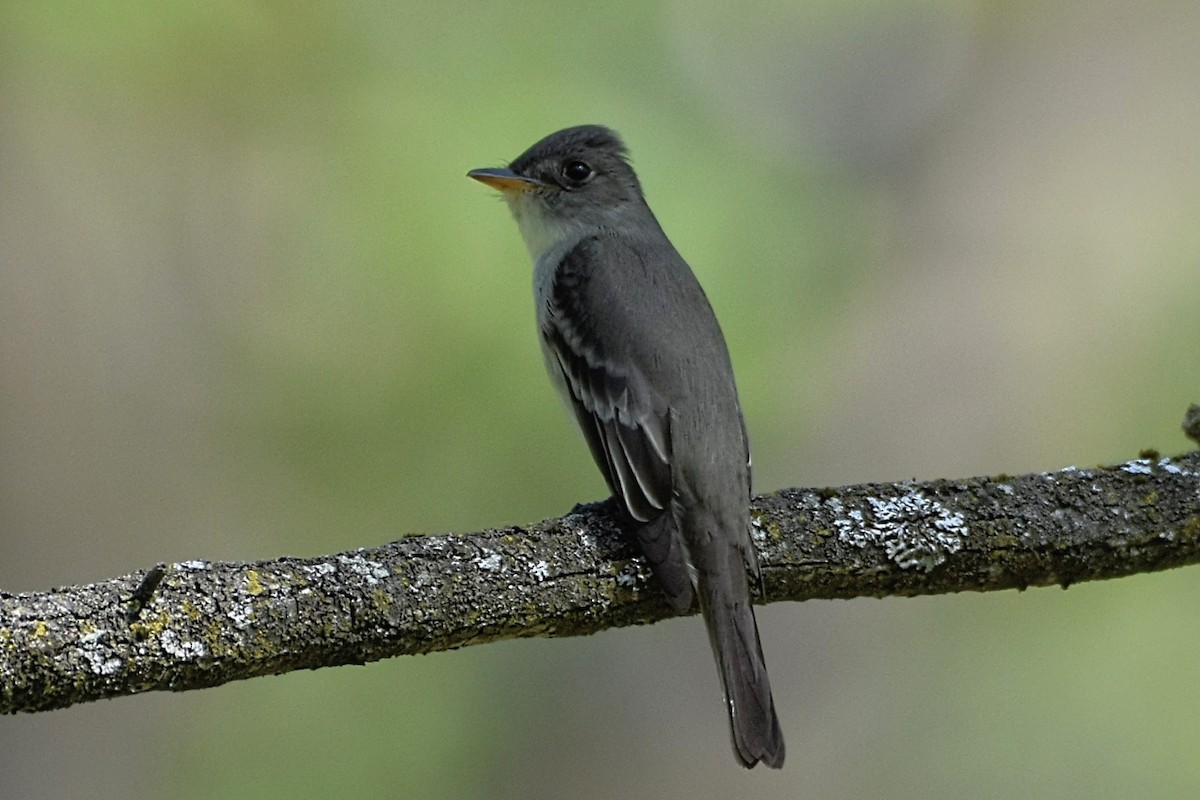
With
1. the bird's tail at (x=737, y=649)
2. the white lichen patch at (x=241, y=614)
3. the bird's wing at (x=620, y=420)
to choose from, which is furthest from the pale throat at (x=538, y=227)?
the white lichen patch at (x=241, y=614)

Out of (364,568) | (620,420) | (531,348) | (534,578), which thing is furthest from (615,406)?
(531,348)

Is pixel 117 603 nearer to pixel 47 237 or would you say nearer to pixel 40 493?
pixel 40 493

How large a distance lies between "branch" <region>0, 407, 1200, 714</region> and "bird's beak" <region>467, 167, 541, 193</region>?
2.06 metres

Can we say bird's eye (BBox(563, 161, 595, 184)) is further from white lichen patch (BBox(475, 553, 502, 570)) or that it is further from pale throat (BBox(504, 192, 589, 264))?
white lichen patch (BBox(475, 553, 502, 570))

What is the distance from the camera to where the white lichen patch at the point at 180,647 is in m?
3.03

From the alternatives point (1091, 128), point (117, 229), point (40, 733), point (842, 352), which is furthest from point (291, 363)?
point (1091, 128)

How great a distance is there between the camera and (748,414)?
6805 mm

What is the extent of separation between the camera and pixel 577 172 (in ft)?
19.4

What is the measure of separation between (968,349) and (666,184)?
183 cm

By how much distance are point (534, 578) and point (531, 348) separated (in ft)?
11.1

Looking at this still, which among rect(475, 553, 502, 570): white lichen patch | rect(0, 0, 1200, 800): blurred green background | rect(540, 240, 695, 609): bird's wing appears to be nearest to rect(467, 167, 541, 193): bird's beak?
rect(540, 240, 695, 609): bird's wing

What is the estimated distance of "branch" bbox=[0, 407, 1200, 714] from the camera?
2.99m

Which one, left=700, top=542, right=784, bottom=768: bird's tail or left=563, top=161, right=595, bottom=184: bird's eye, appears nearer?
left=700, top=542, right=784, bottom=768: bird's tail

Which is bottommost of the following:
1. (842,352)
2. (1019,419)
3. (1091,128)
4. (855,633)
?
(855,633)
